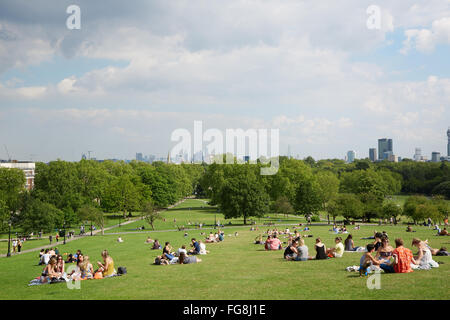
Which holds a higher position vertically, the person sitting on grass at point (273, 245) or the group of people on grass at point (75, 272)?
the group of people on grass at point (75, 272)

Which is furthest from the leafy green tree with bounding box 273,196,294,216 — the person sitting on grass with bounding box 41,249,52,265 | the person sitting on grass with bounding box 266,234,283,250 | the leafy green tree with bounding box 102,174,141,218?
the person sitting on grass with bounding box 41,249,52,265

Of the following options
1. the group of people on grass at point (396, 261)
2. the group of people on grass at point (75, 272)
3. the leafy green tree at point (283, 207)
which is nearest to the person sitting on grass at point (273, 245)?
the group of people on grass at point (396, 261)

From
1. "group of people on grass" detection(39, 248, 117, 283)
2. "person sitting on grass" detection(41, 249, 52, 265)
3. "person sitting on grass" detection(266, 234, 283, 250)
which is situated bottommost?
"person sitting on grass" detection(41, 249, 52, 265)

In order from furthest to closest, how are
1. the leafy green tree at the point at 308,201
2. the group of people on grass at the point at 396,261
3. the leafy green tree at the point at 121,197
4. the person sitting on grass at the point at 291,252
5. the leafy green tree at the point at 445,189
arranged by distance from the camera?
the leafy green tree at the point at 445,189
the leafy green tree at the point at 121,197
the leafy green tree at the point at 308,201
the person sitting on grass at the point at 291,252
the group of people on grass at the point at 396,261

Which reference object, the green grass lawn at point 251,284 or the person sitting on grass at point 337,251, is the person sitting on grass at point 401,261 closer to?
the green grass lawn at point 251,284

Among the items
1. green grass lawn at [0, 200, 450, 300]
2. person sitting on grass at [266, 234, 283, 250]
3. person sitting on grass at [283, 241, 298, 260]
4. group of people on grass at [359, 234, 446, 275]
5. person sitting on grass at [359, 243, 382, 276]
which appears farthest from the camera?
person sitting on grass at [266, 234, 283, 250]

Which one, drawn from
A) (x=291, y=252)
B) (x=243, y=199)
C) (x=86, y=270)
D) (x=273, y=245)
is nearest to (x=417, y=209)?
(x=243, y=199)

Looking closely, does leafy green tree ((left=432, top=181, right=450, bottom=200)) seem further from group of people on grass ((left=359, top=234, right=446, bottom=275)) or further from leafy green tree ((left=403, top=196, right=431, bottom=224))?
group of people on grass ((left=359, top=234, right=446, bottom=275))

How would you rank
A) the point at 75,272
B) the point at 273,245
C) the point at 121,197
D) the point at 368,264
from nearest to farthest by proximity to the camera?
the point at 368,264 < the point at 75,272 < the point at 273,245 < the point at 121,197

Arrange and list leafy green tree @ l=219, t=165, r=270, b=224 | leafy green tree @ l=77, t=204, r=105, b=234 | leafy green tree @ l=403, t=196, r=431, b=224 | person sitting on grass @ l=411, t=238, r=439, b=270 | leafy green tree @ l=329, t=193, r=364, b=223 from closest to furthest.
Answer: person sitting on grass @ l=411, t=238, r=439, b=270, leafy green tree @ l=403, t=196, r=431, b=224, leafy green tree @ l=77, t=204, r=105, b=234, leafy green tree @ l=329, t=193, r=364, b=223, leafy green tree @ l=219, t=165, r=270, b=224

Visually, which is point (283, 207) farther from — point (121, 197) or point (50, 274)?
point (50, 274)

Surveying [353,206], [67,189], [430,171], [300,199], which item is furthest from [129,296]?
[430,171]
